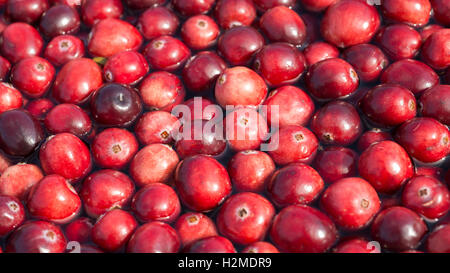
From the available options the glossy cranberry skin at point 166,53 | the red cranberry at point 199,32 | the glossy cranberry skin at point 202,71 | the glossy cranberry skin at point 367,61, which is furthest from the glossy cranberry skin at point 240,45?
the glossy cranberry skin at point 367,61

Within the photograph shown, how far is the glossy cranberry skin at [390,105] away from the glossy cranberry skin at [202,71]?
1.66m

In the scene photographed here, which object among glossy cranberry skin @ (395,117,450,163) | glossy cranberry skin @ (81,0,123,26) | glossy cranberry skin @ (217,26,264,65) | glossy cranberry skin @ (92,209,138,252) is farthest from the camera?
glossy cranberry skin @ (81,0,123,26)

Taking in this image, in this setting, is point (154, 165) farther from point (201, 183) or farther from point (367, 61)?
point (367, 61)

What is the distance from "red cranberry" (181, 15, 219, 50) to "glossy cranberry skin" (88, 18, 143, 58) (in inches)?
25.2

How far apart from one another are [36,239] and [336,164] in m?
2.77

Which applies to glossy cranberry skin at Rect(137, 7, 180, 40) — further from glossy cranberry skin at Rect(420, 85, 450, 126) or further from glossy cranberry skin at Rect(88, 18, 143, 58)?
glossy cranberry skin at Rect(420, 85, 450, 126)

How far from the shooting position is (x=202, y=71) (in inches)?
192

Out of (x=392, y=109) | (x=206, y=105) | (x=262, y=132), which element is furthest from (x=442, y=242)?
(x=206, y=105)

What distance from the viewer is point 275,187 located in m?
4.05

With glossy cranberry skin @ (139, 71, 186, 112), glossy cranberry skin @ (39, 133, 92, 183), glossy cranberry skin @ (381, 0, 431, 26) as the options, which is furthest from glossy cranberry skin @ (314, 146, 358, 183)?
glossy cranberry skin @ (39, 133, 92, 183)

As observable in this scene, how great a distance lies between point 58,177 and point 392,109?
3.27 meters

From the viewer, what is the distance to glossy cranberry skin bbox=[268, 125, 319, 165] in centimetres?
430

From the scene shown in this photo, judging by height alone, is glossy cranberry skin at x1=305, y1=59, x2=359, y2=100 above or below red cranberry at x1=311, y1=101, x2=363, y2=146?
above

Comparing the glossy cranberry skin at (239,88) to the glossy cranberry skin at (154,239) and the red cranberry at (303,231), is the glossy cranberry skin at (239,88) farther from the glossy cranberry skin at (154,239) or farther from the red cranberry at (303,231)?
the glossy cranberry skin at (154,239)
